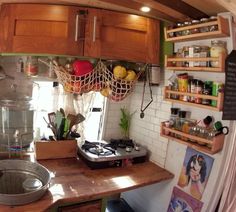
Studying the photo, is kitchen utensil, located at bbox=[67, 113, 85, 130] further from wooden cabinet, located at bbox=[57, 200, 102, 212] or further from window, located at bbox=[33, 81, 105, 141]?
wooden cabinet, located at bbox=[57, 200, 102, 212]

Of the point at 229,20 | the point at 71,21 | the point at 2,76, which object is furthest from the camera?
the point at 2,76

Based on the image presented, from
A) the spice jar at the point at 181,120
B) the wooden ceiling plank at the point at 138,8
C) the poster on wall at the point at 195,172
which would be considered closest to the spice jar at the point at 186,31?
the wooden ceiling plank at the point at 138,8

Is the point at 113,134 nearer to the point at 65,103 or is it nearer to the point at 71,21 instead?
the point at 65,103

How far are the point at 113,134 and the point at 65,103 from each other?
604mm

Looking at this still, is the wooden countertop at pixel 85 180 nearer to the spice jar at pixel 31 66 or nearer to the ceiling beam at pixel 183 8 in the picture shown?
the spice jar at pixel 31 66

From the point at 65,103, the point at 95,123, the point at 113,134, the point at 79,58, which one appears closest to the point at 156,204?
the point at 113,134

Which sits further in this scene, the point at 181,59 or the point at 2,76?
the point at 2,76

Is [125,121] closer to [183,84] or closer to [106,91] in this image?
[106,91]

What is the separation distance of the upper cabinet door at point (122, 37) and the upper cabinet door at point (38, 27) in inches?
4.1

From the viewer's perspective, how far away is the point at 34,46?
1502 millimetres

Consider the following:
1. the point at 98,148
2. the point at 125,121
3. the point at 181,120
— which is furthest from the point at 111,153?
the point at 181,120

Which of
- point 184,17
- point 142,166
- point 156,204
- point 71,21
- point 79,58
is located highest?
point 184,17

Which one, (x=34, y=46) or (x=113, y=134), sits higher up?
(x=34, y=46)

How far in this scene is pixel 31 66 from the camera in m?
1.74
